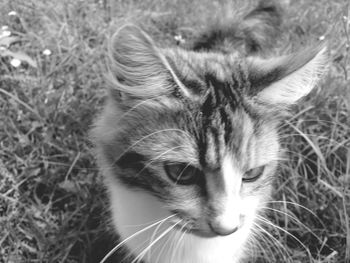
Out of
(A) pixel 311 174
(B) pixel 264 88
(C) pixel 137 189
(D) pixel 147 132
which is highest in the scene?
(B) pixel 264 88

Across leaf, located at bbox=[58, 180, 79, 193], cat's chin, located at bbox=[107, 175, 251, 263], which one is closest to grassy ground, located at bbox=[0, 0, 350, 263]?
leaf, located at bbox=[58, 180, 79, 193]

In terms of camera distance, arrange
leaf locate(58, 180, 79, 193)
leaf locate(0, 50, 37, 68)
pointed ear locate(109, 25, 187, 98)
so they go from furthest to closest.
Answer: leaf locate(0, 50, 37, 68), leaf locate(58, 180, 79, 193), pointed ear locate(109, 25, 187, 98)

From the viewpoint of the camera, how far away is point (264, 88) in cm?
199

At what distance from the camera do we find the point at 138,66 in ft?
5.91

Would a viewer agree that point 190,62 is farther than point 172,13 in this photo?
No

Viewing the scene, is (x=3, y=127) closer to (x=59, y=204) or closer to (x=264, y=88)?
(x=59, y=204)

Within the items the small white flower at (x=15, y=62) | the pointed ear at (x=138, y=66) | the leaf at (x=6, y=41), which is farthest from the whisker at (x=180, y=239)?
the leaf at (x=6, y=41)

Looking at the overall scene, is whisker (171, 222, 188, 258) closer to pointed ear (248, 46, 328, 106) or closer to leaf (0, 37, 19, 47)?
pointed ear (248, 46, 328, 106)

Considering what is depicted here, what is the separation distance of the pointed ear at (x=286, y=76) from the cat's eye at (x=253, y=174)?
0.31 m

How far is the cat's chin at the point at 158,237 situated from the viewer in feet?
7.00

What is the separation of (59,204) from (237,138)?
153 cm

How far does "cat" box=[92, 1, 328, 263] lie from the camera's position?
1.86 m

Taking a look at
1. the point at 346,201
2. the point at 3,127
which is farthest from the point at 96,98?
the point at 346,201

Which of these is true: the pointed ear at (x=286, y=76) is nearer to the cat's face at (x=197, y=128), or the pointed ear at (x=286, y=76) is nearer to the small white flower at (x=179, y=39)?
the cat's face at (x=197, y=128)
